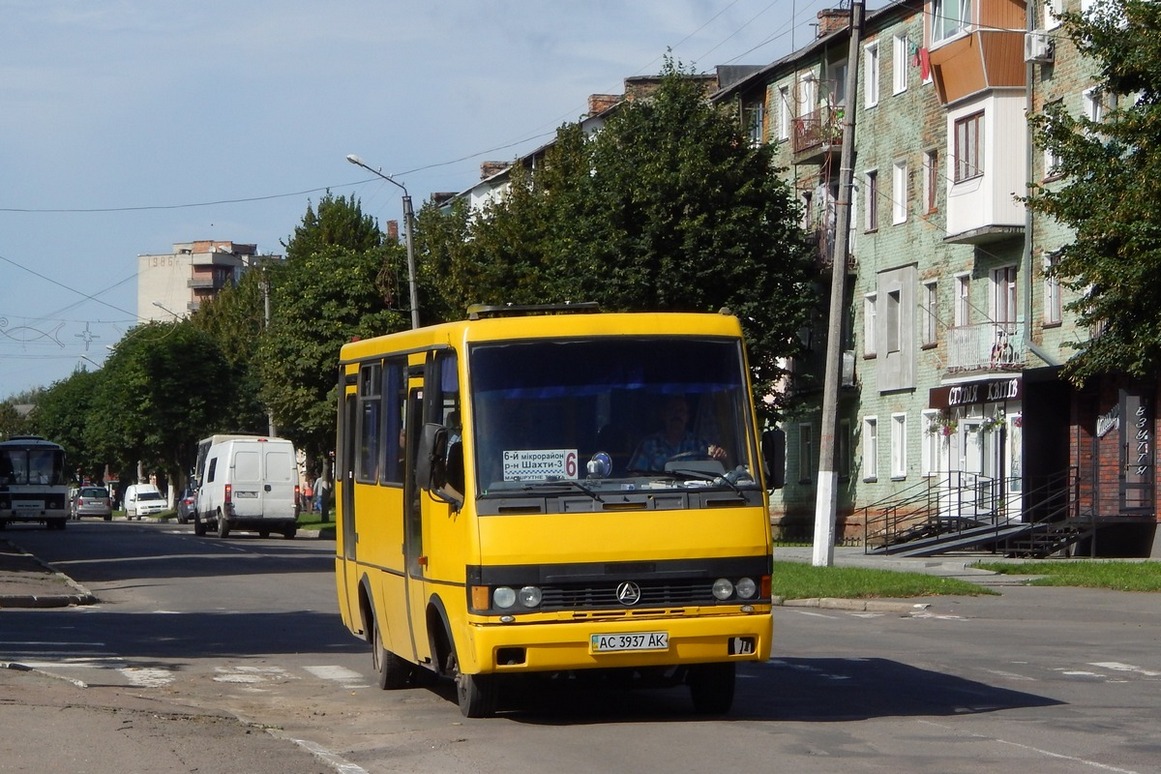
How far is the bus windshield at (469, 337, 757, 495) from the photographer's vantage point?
449 inches

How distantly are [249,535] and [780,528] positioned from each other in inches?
639

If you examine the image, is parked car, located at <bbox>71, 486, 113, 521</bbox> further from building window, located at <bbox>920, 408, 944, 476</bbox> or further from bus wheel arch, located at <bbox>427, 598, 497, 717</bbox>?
bus wheel arch, located at <bbox>427, 598, 497, 717</bbox>

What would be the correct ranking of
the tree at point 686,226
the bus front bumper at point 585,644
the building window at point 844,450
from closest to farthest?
the bus front bumper at point 585,644 → the tree at point 686,226 → the building window at point 844,450

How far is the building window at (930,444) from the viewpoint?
44656 mm

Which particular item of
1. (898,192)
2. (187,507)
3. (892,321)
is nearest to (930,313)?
(892,321)

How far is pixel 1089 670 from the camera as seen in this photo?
15.4 meters

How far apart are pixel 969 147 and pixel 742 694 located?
1158 inches

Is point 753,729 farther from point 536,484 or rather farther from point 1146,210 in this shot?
point 1146,210

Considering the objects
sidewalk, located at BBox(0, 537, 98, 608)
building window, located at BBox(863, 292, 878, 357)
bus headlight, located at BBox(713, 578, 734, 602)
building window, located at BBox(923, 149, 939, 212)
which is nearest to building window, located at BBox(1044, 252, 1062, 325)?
building window, located at BBox(923, 149, 939, 212)

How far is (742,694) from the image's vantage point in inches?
527

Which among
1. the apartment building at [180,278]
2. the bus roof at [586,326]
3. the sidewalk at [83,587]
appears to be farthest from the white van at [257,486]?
the apartment building at [180,278]

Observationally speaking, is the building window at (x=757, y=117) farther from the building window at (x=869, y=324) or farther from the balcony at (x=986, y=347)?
the balcony at (x=986, y=347)

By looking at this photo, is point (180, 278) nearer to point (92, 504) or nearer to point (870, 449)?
point (92, 504)

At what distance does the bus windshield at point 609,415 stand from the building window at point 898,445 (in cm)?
3538
